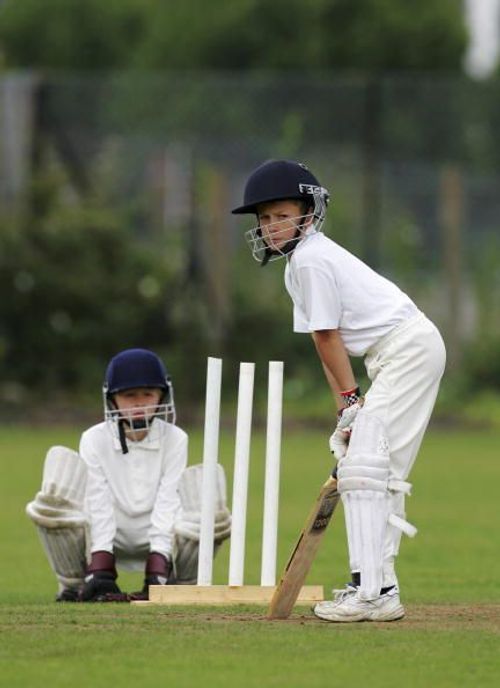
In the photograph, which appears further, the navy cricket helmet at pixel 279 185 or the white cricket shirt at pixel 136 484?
the white cricket shirt at pixel 136 484

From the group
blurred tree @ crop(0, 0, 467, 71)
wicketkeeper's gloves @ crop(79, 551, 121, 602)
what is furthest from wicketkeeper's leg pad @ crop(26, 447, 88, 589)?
blurred tree @ crop(0, 0, 467, 71)

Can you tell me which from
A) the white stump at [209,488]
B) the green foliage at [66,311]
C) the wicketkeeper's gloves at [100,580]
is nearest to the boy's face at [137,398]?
the wicketkeeper's gloves at [100,580]

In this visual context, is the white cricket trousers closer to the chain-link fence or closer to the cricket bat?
the cricket bat

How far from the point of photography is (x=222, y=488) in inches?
295

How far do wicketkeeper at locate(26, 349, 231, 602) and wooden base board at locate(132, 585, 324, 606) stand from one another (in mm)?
370

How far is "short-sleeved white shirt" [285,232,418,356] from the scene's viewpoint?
6.19m

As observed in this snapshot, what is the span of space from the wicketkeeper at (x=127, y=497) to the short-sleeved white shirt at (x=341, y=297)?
4.39 ft

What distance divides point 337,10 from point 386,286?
3544 centimetres

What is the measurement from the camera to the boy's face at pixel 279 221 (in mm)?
A: 6395

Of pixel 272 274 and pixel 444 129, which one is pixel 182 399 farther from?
pixel 444 129

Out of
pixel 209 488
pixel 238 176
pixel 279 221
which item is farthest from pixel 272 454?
pixel 238 176

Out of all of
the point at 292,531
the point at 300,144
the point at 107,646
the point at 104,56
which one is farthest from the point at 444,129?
the point at 104,56

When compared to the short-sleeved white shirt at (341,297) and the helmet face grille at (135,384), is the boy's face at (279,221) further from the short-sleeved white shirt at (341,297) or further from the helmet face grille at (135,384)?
the helmet face grille at (135,384)

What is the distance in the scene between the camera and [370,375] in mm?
6395
